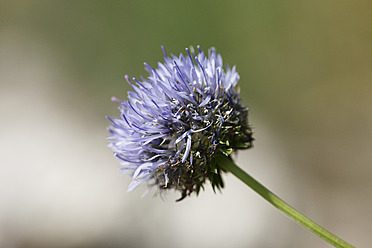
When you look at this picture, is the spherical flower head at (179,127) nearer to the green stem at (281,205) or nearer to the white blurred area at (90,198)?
the green stem at (281,205)

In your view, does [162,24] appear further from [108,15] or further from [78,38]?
[78,38]

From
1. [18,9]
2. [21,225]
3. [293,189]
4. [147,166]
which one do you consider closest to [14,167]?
[21,225]

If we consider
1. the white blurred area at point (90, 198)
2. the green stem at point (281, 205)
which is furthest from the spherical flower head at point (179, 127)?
the white blurred area at point (90, 198)

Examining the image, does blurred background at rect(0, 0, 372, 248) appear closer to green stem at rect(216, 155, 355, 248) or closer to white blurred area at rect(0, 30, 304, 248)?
white blurred area at rect(0, 30, 304, 248)

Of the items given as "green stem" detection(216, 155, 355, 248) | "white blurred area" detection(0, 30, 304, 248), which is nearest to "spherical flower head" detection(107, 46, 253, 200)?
"green stem" detection(216, 155, 355, 248)

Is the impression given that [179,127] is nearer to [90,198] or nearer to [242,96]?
[90,198]
